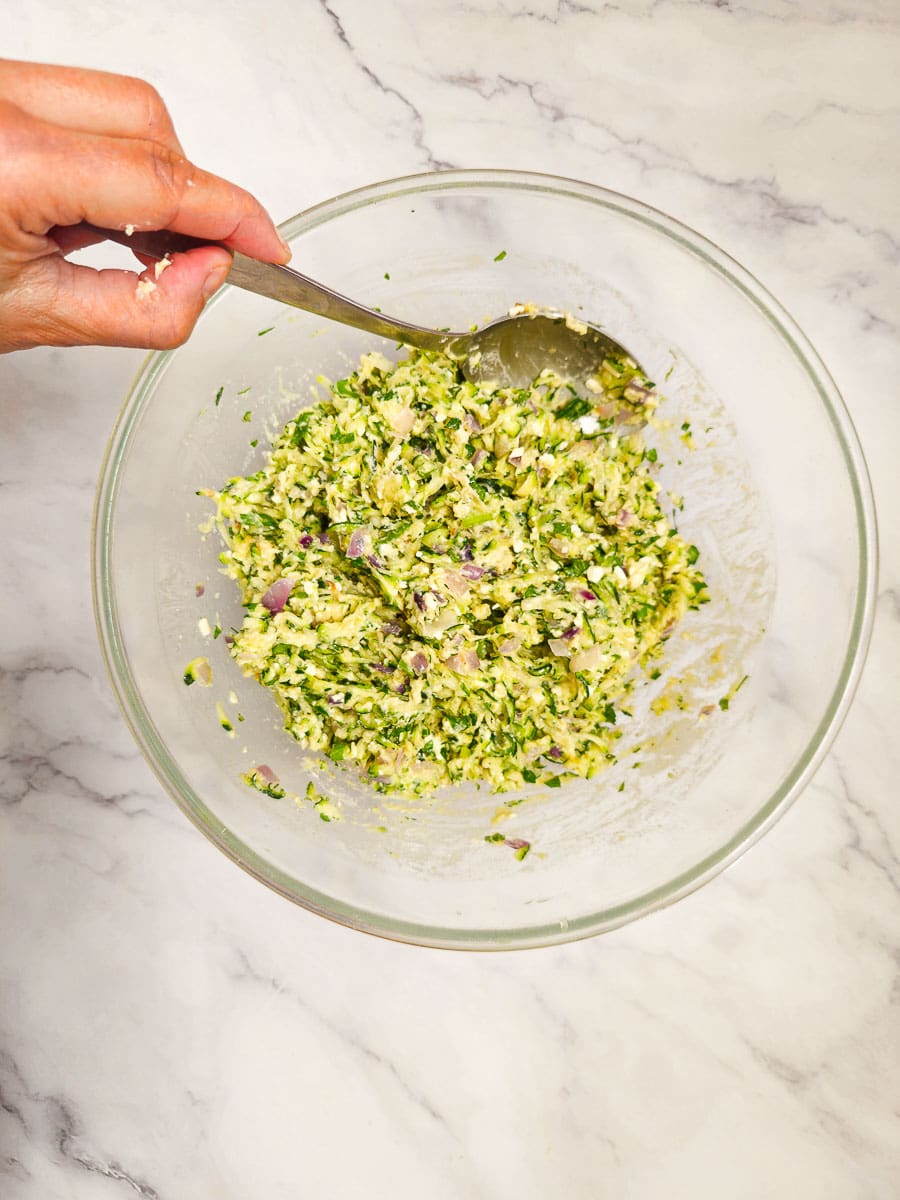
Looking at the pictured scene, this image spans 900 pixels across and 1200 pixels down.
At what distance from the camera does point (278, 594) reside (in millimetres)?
1675

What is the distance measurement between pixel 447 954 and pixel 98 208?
1662 mm

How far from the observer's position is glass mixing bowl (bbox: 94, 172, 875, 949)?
175 centimetres

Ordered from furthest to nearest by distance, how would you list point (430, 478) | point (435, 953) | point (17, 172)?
point (435, 953), point (430, 478), point (17, 172)

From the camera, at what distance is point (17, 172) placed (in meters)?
1.25

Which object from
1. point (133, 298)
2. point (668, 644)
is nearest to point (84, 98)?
point (133, 298)

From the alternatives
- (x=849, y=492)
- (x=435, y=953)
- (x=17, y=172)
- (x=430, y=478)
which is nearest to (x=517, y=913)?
(x=435, y=953)

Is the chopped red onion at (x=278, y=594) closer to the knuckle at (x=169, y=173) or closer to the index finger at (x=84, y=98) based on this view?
the knuckle at (x=169, y=173)

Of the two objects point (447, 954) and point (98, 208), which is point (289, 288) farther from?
point (447, 954)

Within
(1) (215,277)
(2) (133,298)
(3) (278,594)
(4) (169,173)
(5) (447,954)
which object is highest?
(4) (169,173)

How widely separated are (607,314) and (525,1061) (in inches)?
66.9

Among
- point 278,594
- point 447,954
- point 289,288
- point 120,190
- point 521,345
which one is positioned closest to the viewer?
point 120,190

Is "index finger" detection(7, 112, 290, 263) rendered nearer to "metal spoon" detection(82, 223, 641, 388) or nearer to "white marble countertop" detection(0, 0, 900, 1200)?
"metal spoon" detection(82, 223, 641, 388)

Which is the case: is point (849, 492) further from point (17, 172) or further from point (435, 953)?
point (17, 172)

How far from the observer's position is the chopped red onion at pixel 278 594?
1.67 m
